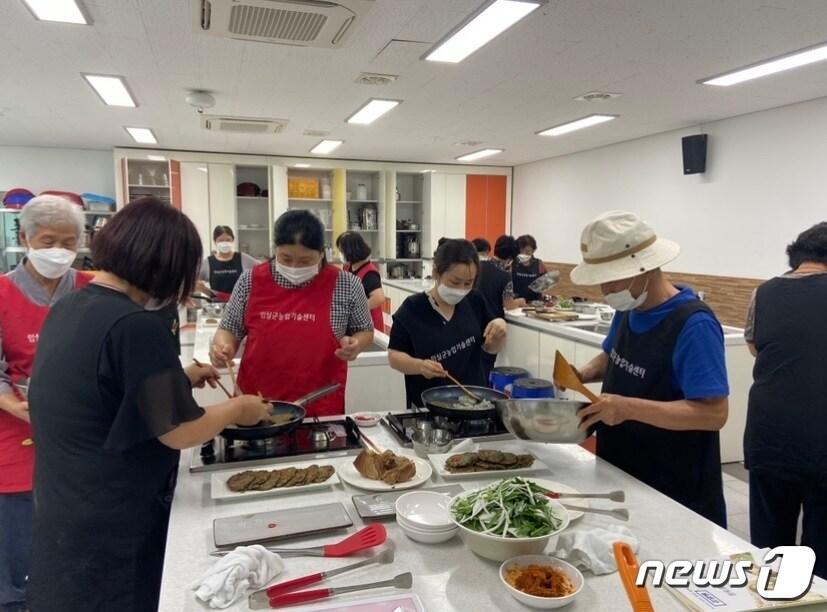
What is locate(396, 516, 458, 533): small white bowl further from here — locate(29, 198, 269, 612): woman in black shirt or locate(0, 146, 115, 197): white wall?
locate(0, 146, 115, 197): white wall

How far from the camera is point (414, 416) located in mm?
1953

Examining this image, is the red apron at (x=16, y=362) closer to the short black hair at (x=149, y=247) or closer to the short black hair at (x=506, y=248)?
the short black hair at (x=149, y=247)

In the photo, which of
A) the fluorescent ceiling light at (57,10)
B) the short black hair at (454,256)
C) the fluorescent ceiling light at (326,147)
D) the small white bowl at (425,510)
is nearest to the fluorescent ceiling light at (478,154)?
the fluorescent ceiling light at (326,147)

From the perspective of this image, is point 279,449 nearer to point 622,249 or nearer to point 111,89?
point 622,249

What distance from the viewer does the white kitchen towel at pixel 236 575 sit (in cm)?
100

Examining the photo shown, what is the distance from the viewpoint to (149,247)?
1.21 m

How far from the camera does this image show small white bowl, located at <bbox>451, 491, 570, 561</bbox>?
110cm

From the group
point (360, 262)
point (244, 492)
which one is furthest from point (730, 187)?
point (244, 492)

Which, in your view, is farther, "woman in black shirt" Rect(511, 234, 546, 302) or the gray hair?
"woman in black shirt" Rect(511, 234, 546, 302)

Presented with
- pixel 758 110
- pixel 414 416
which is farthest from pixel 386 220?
pixel 414 416

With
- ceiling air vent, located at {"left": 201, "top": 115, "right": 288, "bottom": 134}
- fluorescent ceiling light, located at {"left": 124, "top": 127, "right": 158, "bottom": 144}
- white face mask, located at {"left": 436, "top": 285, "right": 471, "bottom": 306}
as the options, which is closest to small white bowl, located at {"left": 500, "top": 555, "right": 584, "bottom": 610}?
white face mask, located at {"left": 436, "top": 285, "right": 471, "bottom": 306}

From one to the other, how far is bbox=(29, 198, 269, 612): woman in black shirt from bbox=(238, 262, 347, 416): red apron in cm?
81

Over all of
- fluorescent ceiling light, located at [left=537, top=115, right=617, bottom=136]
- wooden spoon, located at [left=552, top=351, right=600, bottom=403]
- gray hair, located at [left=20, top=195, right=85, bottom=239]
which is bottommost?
wooden spoon, located at [left=552, top=351, right=600, bottom=403]

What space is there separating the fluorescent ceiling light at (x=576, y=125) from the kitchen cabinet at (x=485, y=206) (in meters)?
2.69
